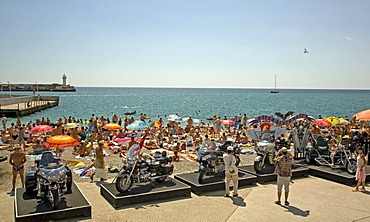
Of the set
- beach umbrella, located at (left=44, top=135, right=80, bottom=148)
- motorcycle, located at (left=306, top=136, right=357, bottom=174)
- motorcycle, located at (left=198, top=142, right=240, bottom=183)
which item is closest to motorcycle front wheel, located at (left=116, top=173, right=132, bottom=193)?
motorcycle, located at (left=198, top=142, right=240, bottom=183)

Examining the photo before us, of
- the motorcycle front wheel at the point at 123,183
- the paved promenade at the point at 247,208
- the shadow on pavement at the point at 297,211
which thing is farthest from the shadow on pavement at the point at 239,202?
the motorcycle front wheel at the point at 123,183

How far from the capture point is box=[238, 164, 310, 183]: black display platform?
431 inches

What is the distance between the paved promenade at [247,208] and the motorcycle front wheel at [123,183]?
0.52m

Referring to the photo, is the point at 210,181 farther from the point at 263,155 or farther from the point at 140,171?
the point at 263,155

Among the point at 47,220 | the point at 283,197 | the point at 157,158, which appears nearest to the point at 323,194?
the point at 283,197

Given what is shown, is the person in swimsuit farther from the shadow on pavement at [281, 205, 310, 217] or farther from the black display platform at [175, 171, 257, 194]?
the shadow on pavement at [281, 205, 310, 217]

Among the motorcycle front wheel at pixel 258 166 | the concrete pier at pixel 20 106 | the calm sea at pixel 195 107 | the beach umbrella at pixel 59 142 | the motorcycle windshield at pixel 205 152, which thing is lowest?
the calm sea at pixel 195 107

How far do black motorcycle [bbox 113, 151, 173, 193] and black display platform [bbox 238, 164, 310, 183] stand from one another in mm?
2927

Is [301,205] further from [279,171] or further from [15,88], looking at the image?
[15,88]

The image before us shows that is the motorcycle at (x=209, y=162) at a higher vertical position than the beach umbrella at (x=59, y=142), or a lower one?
lower

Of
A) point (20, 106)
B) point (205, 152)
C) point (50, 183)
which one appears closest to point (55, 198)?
point (50, 183)

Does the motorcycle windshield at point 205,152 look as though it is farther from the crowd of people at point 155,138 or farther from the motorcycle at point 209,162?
the crowd of people at point 155,138

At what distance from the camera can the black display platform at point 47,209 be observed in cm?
731

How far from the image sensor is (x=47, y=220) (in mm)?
7406
